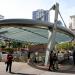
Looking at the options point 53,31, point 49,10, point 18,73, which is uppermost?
point 49,10

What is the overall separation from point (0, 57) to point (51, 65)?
9.52m

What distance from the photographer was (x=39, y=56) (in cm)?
2411

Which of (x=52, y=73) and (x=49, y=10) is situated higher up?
(x=49, y=10)

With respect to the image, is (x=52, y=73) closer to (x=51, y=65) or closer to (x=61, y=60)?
(x=51, y=65)

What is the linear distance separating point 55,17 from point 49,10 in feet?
2.87

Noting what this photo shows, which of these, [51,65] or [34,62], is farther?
[34,62]

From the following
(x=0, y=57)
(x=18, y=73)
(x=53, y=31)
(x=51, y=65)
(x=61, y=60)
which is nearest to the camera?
(x=18, y=73)

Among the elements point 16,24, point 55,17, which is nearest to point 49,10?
point 55,17

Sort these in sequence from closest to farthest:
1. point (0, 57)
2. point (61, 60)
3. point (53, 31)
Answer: point (53, 31) < point (61, 60) < point (0, 57)

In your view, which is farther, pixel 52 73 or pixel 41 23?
pixel 41 23

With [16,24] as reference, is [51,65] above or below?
below

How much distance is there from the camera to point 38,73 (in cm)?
1772

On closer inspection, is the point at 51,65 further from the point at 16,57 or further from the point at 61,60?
the point at 16,57

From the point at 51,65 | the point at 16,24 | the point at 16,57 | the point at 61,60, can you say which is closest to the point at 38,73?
the point at 51,65
